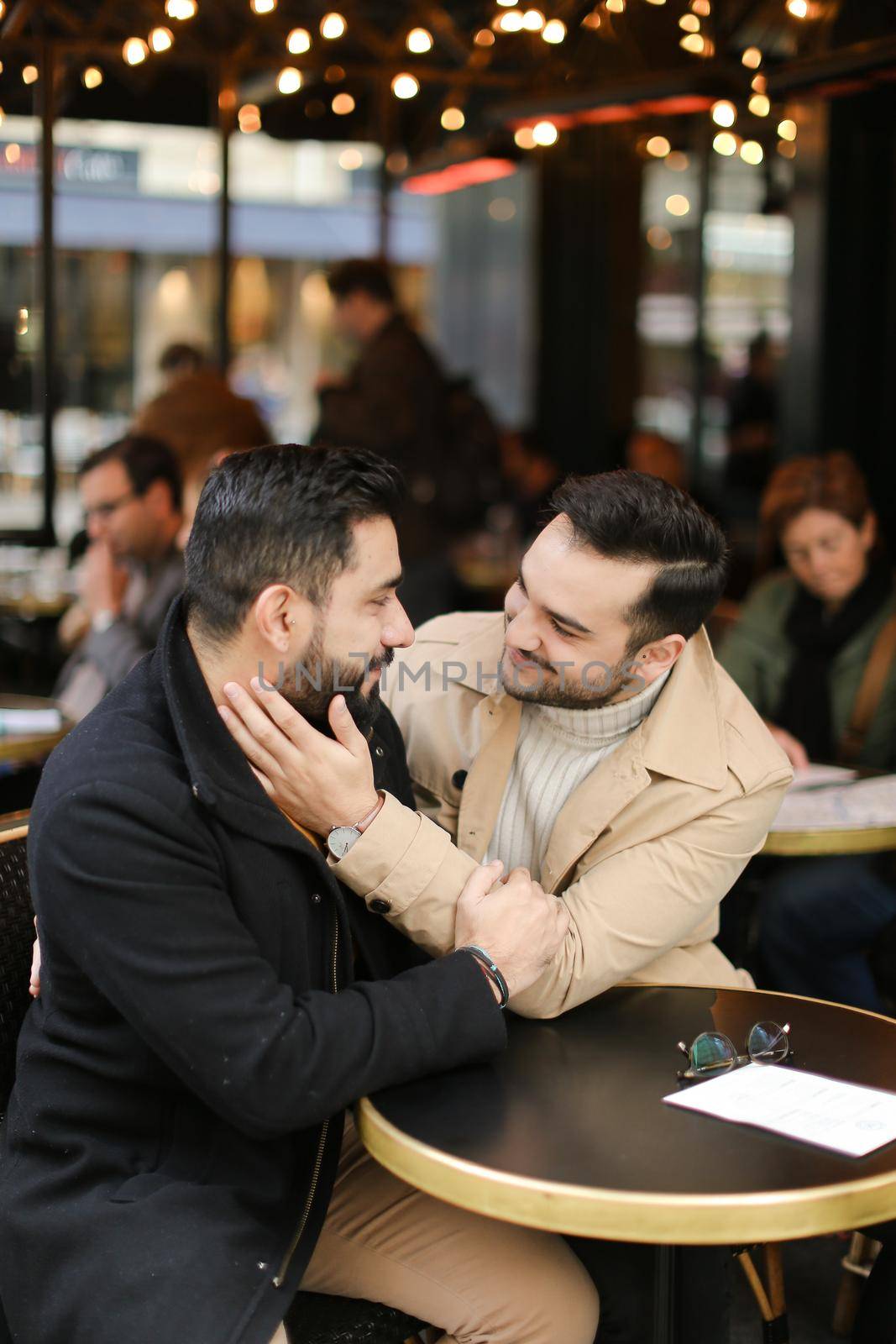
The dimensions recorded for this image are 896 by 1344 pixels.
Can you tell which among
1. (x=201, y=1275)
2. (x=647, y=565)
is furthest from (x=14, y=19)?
(x=201, y=1275)

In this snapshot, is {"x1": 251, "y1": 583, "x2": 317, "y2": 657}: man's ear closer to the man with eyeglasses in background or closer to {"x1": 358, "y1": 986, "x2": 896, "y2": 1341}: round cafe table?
{"x1": 358, "y1": 986, "x2": 896, "y2": 1341}: round cafe table

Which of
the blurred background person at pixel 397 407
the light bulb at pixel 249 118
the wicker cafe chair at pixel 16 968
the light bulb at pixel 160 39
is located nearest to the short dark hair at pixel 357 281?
the blurred background person at pixel 397 407

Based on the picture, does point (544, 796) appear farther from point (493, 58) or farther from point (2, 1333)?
point (493, 58)

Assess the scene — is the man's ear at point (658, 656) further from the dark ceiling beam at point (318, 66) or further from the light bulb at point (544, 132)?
the dark ceiling beam at point (318, 66)

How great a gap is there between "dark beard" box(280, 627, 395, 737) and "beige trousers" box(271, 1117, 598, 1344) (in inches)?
26.5

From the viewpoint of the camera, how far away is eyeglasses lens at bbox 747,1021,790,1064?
1.97m

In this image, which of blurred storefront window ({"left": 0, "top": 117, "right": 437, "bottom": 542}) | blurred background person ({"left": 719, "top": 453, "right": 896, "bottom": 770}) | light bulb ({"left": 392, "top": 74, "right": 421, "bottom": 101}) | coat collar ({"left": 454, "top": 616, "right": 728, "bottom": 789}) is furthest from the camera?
light bulb ({"left": 392, "top": 74, "right": 421, "bottom": 101})

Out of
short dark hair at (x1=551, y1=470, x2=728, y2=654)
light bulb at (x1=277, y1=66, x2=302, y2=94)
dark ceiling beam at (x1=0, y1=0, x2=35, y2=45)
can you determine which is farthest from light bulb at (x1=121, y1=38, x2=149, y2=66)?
short dark hair at (x1=551, y1=470, x2=728, y2=654)

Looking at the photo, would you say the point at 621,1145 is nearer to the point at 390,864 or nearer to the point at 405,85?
the point at 390,864

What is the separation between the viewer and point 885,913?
12.0 ft

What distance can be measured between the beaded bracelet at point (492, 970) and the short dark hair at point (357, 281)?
14.3ft

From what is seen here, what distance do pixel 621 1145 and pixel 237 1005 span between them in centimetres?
47


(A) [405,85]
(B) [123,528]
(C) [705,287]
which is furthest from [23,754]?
(C) [705,287]

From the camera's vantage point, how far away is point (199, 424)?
511cm
